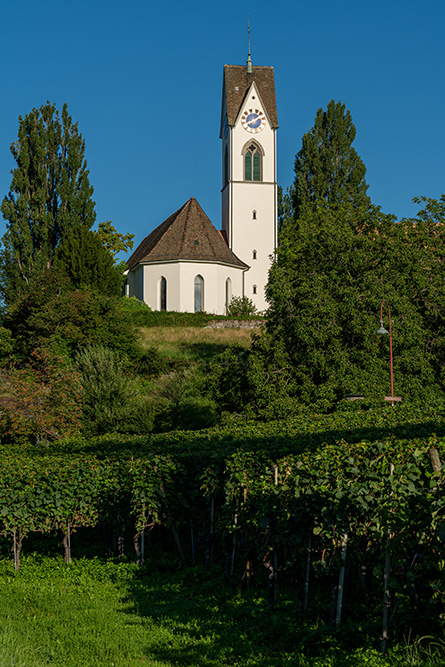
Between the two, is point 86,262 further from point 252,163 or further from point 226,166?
point 226,166

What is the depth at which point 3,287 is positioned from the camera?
152ft

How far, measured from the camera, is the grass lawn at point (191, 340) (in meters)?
40.0

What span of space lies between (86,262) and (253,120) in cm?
2370

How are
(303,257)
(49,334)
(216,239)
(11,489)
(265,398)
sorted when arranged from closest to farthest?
(11,489) → (265,398) → (303,257) → (49,334) → (216,239)

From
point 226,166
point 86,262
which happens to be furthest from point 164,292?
point 226,166

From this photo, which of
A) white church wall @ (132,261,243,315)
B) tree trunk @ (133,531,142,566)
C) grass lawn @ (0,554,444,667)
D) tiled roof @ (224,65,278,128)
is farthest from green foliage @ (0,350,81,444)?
tiled roof @ (224,65,278,128)

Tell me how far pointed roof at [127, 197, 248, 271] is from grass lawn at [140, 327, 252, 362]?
9182mm

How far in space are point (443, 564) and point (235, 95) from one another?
201 feet

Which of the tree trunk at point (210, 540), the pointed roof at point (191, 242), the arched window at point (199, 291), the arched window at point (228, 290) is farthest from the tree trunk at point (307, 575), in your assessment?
the arched window at point (228, 290)

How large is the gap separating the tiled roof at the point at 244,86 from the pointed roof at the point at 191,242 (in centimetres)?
917

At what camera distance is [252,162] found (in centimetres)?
6144

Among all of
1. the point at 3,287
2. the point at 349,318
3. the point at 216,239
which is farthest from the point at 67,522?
the point at 216,239

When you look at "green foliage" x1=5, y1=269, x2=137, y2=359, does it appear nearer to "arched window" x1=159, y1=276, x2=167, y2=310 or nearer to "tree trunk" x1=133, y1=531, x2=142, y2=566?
"arched window" x1=159, y1=276, x2=167, y2=310

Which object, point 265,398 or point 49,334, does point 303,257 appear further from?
point 49,334
